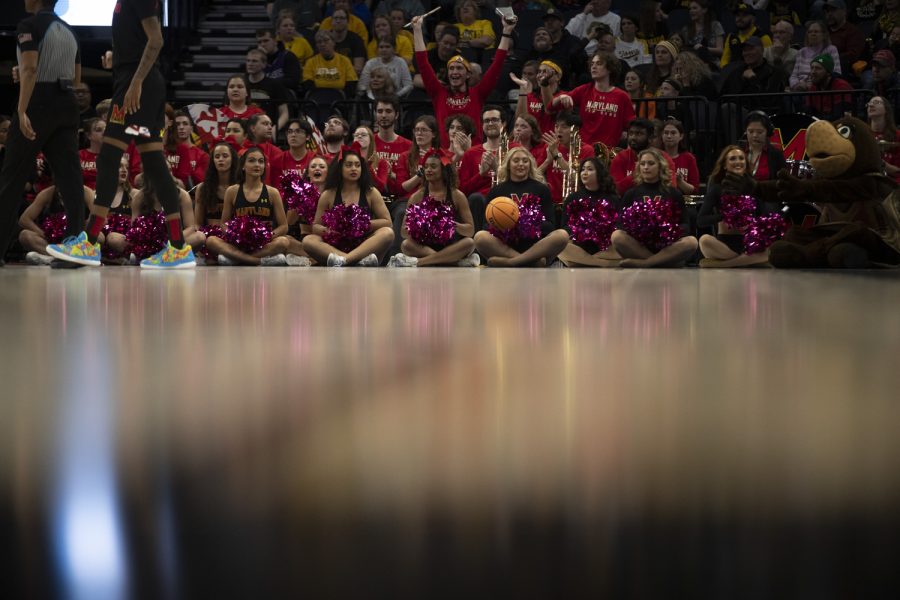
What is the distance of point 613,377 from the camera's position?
1148 mm

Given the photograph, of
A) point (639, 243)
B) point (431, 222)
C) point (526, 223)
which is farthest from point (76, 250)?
point (639, 243)

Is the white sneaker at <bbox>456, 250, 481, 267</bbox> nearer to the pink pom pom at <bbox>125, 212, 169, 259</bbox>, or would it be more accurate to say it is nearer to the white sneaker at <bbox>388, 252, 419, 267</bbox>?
Result: the white sneaker at <bbox>388, 252, 419, 267</bbox>

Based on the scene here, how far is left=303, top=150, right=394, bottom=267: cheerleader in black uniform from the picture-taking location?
590 centimetres

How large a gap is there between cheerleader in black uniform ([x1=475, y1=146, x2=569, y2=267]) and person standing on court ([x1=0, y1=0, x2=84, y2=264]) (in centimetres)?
212

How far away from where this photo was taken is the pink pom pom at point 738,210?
5.65 meters

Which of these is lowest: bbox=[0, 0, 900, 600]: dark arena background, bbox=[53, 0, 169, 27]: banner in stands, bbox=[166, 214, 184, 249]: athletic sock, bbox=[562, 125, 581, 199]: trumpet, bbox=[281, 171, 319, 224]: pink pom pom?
bbox=[0, 0, 900, 600]: dark arena background

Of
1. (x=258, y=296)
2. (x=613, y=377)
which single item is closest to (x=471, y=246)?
(x=258, y=296)

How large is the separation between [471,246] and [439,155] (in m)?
0.77

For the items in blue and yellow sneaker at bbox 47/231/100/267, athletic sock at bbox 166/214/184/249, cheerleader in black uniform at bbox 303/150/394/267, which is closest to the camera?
blue and yellow sneaker at bbox 47/231/100/267

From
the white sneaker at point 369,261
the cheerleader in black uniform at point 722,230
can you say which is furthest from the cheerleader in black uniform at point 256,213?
the cheerleader in black uniform at point 722,230

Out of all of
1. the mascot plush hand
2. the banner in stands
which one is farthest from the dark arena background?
the banner in stands

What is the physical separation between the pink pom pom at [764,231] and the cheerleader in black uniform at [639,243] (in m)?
0.29

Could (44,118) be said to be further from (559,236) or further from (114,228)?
(559,236)

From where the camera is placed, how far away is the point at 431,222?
581cm
